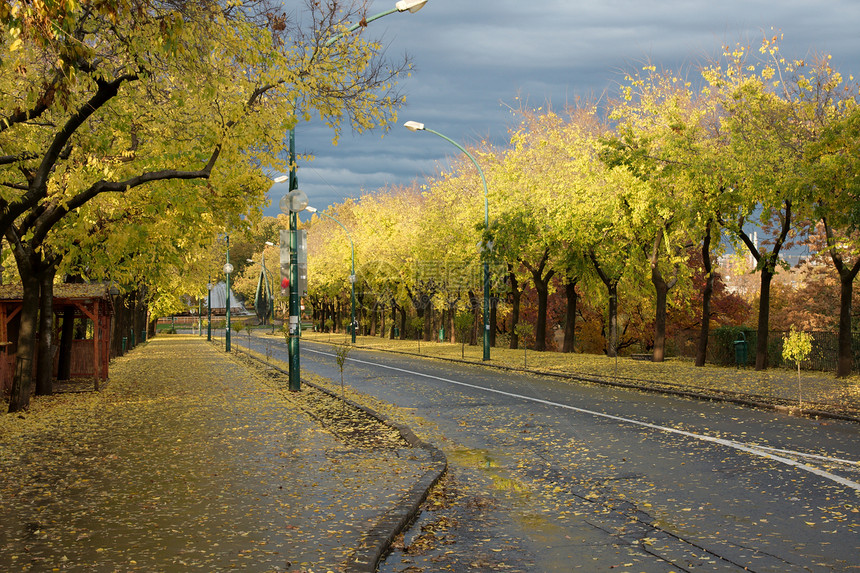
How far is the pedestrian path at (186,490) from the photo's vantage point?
6.11 metres

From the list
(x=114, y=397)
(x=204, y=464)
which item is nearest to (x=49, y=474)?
(x=204, y=464)

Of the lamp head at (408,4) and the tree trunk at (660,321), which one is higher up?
the lamp head at (408,4)

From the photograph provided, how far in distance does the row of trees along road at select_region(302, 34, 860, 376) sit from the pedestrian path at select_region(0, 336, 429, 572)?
15.2 metres

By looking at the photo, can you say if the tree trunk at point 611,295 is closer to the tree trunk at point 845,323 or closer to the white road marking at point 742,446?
the tree trunk at point 845,323

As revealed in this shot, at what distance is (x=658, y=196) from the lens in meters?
27.5

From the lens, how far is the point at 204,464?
32.6ft

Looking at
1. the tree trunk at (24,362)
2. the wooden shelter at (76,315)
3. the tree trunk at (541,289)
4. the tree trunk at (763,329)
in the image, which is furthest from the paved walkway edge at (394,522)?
the tree trunk at (541,289)

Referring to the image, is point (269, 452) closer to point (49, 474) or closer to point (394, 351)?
point (49, 474)

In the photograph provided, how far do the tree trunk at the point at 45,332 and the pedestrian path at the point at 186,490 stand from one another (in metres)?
3.16

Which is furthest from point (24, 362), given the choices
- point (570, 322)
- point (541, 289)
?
point (570, 322)

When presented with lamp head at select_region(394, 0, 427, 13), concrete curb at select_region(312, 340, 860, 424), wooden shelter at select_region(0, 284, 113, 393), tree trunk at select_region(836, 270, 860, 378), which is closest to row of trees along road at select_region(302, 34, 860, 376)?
tree trunk at select_region(836, 270, 860, 378)

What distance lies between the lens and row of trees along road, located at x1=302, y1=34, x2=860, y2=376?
22891 millimetres

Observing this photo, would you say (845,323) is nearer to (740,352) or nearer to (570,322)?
(740,352)

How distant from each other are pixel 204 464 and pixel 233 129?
6.18 meters
